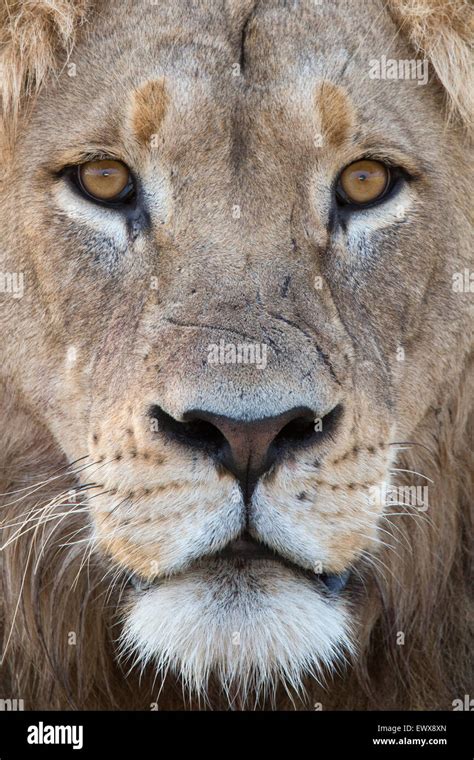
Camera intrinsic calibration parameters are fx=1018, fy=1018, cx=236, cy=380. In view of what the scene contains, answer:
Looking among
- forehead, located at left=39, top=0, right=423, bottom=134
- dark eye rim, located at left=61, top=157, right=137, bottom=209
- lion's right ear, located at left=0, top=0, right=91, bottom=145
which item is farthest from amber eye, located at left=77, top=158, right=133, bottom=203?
lion's right ear, located at left=0, top=0, right=91, bottom=145

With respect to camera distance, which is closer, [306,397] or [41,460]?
[306,397]

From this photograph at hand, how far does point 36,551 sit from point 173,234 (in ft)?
3.35

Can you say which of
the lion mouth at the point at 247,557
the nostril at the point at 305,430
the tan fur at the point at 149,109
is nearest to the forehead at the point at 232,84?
the tan fur at the point at 149,109

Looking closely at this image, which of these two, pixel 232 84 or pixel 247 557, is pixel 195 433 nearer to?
pixel 247 557

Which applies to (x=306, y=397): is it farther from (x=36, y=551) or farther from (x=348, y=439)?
(x=36, y=551)

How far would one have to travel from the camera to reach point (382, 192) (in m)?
2.87

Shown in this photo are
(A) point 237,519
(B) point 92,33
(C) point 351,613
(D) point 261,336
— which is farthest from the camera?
(B) point 92,33

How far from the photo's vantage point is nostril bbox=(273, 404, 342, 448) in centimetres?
228

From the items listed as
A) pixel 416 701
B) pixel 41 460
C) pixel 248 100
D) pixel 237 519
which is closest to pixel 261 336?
pixel 237 519

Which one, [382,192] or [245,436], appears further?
[382,192]

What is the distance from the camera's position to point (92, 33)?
2.88 meters

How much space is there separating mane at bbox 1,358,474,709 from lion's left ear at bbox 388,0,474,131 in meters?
0.80

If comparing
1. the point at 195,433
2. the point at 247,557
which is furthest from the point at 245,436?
the point at 247,557

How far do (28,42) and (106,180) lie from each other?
0.44 metres
